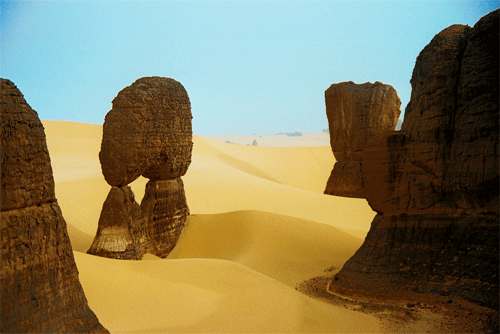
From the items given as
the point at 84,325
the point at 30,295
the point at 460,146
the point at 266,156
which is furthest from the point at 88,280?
the point at 266,156

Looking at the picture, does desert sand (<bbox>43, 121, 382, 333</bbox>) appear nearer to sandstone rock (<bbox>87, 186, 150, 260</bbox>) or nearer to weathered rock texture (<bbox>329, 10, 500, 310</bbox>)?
sandstone rock (<bbox>87, 186, 150, 260</bbox>)

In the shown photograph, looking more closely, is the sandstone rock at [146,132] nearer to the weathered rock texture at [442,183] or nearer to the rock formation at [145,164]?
the rock formation at [145,164]

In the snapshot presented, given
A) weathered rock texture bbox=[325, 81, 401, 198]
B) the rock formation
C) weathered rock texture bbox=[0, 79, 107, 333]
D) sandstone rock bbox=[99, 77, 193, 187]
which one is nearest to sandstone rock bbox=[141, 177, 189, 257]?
the rock formation

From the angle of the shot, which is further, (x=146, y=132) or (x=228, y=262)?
(x=146, y=132)

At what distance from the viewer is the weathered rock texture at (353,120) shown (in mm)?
16203

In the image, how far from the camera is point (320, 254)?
360 inches

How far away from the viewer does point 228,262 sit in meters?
6.68

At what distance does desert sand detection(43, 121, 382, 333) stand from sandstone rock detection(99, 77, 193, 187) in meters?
1.72

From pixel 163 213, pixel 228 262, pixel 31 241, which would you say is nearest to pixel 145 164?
pixel 163 213

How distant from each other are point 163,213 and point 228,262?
3.77 metres

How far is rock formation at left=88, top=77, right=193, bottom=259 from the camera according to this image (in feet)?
28.2

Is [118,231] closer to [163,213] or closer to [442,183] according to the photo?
[163,213]

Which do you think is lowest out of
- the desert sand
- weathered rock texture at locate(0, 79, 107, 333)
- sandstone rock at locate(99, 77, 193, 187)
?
the desert sand

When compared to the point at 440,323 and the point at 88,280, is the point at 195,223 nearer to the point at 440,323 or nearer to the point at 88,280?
the point at 88,280
